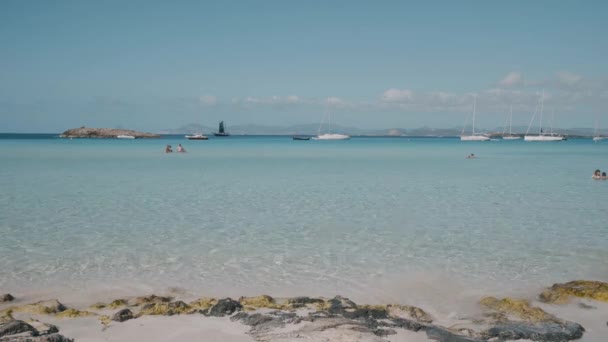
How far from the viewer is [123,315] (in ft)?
28.3

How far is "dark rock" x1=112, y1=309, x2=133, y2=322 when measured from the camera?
335 inches

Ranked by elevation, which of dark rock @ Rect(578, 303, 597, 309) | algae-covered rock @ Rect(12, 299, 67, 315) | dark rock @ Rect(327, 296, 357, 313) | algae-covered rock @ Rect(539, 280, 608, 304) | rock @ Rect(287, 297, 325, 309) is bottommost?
algae-covered rock @ Rect(12, 299, 67, 315)

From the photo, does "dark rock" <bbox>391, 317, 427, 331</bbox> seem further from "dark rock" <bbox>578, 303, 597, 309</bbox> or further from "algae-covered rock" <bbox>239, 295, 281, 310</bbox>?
"dark rock" <bbox>578, 303, 597, 309</bbox>

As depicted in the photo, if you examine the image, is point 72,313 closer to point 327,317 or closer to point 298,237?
point 327,317

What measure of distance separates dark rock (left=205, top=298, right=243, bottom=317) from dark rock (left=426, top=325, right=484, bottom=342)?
10.9 ft

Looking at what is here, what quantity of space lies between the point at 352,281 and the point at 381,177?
27861 mm

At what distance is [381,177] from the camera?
38688 millimetres

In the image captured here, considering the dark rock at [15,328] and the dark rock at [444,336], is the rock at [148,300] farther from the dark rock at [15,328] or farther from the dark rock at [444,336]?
the dark rock at [444,336]

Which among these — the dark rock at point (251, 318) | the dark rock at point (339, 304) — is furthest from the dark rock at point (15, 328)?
the dark rock at point (339, 304)

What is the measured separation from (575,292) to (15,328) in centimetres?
992

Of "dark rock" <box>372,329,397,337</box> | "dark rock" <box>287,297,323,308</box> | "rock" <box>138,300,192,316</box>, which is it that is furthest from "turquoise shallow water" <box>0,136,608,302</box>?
"dark rock" <box>372,329,397,337</box>

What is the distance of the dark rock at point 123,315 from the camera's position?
8508mm

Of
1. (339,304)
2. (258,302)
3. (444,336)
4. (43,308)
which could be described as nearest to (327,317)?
(339,304)

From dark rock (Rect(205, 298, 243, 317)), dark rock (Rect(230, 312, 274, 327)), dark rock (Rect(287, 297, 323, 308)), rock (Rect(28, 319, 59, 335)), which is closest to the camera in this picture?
rock (Rect(28, 319, 59, 335))
